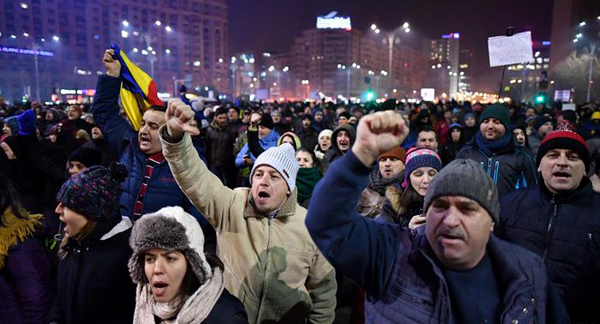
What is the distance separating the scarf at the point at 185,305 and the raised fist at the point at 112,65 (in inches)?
128

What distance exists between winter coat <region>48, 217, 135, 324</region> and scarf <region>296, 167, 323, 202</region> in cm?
255

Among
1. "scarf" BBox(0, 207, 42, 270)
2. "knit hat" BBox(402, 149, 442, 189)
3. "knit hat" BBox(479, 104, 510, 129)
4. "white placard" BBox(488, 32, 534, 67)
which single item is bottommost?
"scarf" BBox(0, 207, 42, 270)

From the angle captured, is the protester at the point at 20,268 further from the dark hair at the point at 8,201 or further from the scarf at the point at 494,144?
the scarf at the point at 494,144

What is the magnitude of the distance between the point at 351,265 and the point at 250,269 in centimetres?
127

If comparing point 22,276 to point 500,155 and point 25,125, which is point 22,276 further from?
point 500,155

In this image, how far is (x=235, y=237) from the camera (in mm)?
3131

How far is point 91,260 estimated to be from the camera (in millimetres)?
2836

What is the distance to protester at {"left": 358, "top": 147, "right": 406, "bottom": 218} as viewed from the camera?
15.1 feet

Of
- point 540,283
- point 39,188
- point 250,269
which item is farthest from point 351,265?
point 39,188

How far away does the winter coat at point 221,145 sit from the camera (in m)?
9.92

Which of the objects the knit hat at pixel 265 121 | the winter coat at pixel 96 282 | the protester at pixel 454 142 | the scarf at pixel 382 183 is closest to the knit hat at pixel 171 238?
the winter coat at pixel 96 282

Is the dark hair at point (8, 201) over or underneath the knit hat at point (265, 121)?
underneath

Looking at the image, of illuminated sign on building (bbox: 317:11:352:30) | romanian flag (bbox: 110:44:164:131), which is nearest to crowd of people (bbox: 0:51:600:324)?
romanian flag (bbox: 110:44:164:131)

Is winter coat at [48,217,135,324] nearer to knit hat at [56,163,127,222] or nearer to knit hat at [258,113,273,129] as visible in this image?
knit hat at [56,163,127,222]
